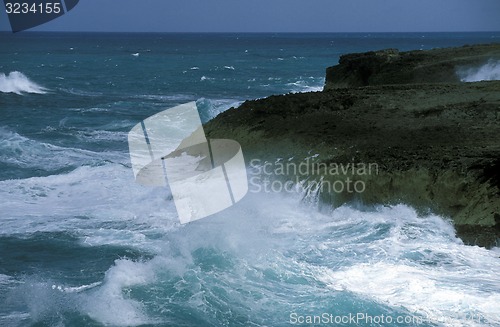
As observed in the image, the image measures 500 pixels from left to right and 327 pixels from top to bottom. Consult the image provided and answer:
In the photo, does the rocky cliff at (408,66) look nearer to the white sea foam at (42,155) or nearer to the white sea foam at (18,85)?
the white sea foam at (42,155)

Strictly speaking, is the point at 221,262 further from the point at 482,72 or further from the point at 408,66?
the point at 408,66

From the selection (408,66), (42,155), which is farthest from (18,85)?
(408,66)

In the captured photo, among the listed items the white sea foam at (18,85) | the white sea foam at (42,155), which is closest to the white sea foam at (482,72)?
the white sea foam at (42,155)

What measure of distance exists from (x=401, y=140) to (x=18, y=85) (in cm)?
3003

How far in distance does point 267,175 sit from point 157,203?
7.36ft

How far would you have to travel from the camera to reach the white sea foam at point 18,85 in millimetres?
37812

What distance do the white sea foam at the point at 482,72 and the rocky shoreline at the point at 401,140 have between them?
275 cm

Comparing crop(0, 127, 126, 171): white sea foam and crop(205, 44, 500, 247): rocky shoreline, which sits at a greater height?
crop(205, 44, 500, 247): rocky shoreline

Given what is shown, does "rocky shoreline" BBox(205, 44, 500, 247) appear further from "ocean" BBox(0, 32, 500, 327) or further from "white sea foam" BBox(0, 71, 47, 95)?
"white sea foam" BBox(0, 71, 47, 95)

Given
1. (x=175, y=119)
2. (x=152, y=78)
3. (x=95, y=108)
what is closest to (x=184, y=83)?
(x=152, y=78)

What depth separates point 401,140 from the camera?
13.8 m

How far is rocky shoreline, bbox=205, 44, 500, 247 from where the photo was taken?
1149 centimetres

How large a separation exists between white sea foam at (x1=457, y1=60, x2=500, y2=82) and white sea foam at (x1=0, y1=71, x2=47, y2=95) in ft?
76.9

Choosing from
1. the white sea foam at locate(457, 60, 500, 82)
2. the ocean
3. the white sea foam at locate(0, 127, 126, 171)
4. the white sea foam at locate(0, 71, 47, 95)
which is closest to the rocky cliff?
the white sea foam at locate(457, 60, 500, 82)
